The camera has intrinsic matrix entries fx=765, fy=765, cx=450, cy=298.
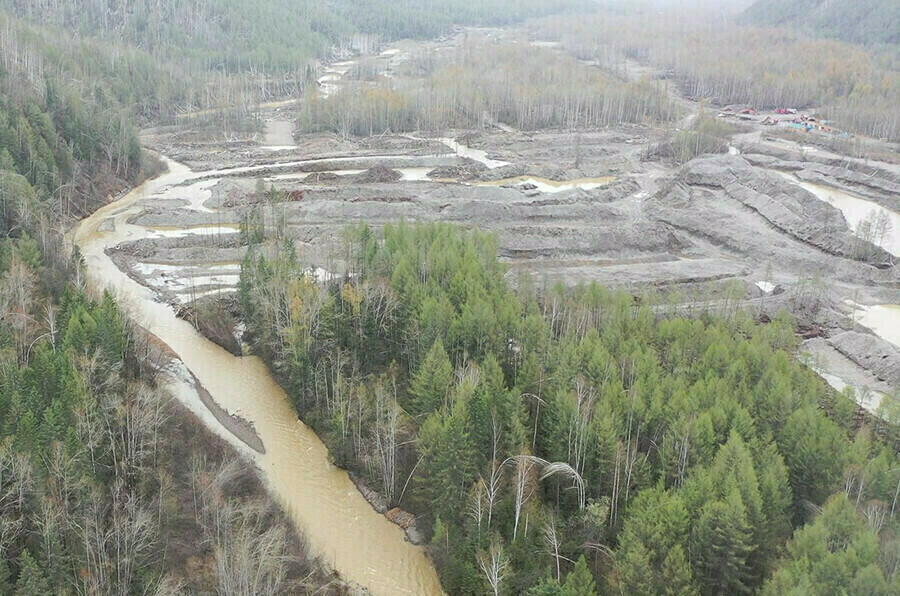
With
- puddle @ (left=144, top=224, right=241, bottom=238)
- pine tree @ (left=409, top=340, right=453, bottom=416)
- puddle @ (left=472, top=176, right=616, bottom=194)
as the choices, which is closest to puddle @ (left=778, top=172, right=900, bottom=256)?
puddle @ (left=472, top=176, right=616, bottom=194)

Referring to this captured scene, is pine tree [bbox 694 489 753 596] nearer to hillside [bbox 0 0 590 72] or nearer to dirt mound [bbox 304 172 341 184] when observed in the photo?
dirt mound [bbox 304 172 341 184]

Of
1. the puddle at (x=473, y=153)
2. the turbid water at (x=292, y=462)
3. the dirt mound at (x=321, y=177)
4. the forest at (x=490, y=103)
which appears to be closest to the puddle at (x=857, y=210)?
the puddle at (x=473, y=153)

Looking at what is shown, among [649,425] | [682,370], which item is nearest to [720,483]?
[649,425]

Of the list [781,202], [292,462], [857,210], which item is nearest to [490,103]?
[781,202]

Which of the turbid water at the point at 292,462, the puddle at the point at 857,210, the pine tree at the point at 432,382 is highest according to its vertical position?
the pine tree at the point at 432,382

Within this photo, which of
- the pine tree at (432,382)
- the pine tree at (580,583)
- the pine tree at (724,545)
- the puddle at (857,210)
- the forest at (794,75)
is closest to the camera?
the pine tree at (580,583)

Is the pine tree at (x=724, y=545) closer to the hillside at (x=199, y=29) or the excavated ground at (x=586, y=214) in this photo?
the excavated ground at (x=586, y=214)

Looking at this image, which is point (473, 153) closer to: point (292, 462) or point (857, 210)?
point (857, 210)
